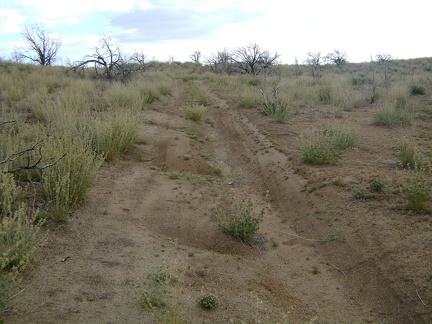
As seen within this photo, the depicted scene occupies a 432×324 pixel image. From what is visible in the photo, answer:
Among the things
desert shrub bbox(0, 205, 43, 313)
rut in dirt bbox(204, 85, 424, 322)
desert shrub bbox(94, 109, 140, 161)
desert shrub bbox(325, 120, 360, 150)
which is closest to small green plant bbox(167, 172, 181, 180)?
desert shrub bbox(94, 109, 140, 161)

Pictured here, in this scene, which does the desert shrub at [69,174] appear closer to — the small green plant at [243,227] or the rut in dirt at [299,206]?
the small green plant at [243,227]

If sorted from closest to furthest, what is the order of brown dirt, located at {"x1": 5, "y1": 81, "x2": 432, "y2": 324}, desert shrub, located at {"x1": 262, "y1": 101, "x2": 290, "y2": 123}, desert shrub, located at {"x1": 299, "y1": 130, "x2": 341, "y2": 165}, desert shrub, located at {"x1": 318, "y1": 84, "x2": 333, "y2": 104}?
1. brown dirt, located at {"x1": 5, "y1": 81, "x2": 432, "y2": 324}
2. desert shrub, located at {"x1": 299, "y1": 130, "x2": 341, "y2": 165}
3. desert shrub, located at {"x1": 262, "y1": 101, "x2": 290, "y2": 123}
4. desert shrub, located at {"x1": 318, "y1": 84, "x2": 333, "y2": 104}

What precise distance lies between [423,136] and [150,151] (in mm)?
7073

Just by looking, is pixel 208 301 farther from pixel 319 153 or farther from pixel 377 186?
pixel 319 153

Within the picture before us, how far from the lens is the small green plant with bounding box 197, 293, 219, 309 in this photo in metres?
3.81

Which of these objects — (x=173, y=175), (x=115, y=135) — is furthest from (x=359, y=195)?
(x=115, y=135)

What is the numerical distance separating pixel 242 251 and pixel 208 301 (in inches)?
59.7

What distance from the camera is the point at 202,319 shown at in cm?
366

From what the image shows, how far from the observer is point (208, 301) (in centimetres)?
383

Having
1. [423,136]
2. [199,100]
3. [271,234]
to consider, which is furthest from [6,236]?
[199,100]

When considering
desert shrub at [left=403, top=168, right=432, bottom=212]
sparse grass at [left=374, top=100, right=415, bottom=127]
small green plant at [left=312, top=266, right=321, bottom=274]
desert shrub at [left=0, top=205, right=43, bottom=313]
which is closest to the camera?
desert shrub at [left=0, top=205, right=43, bottom=313]

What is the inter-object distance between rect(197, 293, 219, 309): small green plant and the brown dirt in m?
0.07

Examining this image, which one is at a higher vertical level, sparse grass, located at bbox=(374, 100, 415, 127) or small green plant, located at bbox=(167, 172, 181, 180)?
sparse grass, located at bbox=(374, 100, 415, 127)

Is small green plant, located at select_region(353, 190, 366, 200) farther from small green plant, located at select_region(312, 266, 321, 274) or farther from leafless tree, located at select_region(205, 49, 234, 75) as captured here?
leafless tree, located at select_region(205, 49, 234, 75)
